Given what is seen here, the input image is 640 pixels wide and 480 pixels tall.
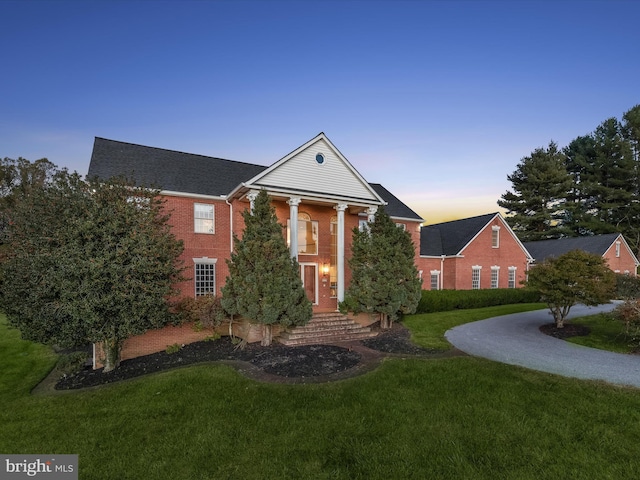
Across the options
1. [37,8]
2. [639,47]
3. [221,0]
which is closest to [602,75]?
[639,47]

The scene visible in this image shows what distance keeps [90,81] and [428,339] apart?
68.0 ft

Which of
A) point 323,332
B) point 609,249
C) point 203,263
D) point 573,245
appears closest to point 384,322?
point 323,332

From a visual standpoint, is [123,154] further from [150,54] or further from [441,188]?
[441,188]

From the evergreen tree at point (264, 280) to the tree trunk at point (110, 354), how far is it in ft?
12.4

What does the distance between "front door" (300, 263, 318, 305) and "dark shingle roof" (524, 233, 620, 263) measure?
29038 mm

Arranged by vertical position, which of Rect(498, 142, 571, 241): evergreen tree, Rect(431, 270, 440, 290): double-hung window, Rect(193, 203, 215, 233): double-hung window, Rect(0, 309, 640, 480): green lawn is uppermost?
Rect(498, 142, 571, 241): evergreen tree

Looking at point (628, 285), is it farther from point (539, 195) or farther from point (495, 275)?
point (539, 195)

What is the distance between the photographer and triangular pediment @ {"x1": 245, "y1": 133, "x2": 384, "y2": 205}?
14117 mm

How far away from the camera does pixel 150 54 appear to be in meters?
14.9

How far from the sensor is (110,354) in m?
10.0

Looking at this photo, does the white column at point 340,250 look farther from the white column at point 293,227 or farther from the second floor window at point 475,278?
the second floor window at point 475,278

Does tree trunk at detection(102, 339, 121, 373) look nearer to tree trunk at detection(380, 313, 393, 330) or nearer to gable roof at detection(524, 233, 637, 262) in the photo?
tree trunk at detection(380, 313, 393, 330)

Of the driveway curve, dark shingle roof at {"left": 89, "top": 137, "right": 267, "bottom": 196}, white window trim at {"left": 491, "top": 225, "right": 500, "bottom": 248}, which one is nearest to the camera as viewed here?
the driveway curve

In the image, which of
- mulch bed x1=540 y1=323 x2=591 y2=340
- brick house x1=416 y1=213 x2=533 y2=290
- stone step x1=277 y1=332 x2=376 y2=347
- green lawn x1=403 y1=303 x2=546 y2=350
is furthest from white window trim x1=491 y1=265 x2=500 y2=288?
stone step x1=277 y1=332 x2=376 y2=347
